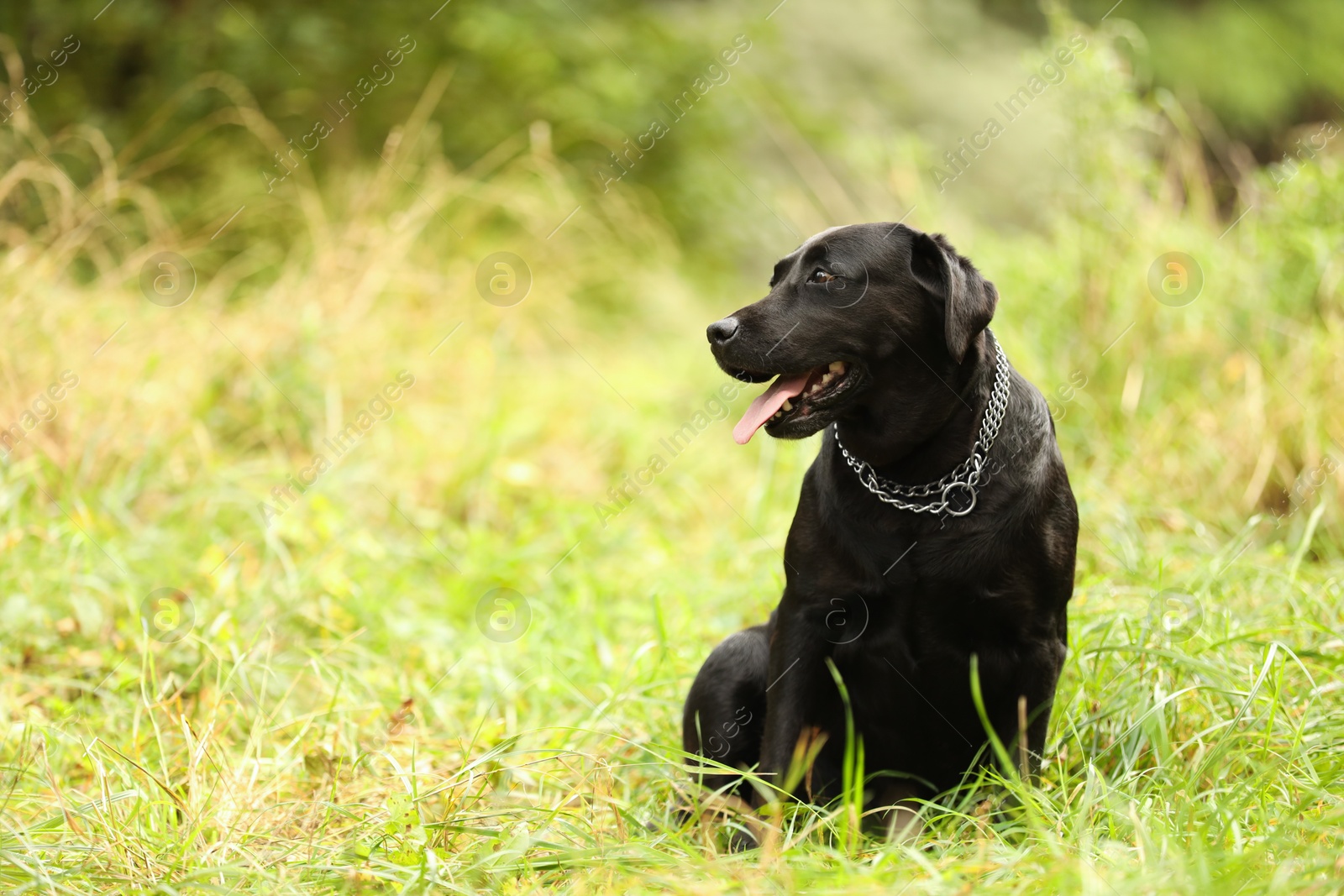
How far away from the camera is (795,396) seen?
219cm

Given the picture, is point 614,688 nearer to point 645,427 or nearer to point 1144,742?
point 1144,742

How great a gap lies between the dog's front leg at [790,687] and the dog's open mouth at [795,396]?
1.18 feet

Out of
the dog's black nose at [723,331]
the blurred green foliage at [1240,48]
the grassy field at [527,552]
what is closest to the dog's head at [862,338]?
A: the dog's black nose at [723,331]

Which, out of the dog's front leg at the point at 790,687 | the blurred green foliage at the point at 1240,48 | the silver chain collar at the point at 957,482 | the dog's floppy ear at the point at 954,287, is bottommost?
the blurred green foliage at the point at 1240,48

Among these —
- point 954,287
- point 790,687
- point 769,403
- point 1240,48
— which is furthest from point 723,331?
point 1240,48

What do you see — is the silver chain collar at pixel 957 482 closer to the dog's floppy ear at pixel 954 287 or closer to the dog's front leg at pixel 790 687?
the dog's floppy ear at pixel 954 287

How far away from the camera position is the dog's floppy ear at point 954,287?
2061mm

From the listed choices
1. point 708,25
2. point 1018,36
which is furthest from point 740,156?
point 1018,36

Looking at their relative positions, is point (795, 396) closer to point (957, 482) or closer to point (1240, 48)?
point (957, 482)

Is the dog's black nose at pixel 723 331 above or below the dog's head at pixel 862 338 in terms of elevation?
above

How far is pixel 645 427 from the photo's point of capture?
5.18 meters

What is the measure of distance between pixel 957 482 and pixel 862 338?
349mm

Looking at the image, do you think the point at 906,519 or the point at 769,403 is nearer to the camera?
the point at 906,519

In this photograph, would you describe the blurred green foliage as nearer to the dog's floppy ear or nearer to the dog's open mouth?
the dog's floppy ear
